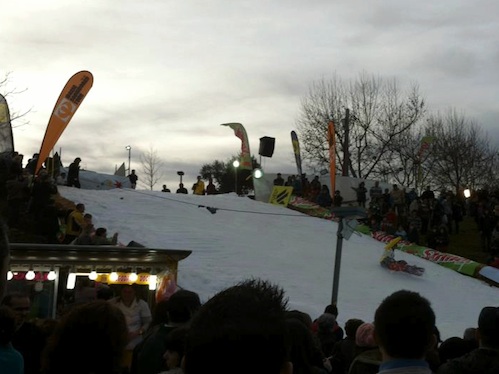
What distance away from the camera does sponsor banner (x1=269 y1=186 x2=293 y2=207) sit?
30531 millimetres

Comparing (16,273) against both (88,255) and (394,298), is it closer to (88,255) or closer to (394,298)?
(88,255)

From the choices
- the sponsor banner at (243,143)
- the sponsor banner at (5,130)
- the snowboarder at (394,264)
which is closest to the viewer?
the snowboarder at (394,264)

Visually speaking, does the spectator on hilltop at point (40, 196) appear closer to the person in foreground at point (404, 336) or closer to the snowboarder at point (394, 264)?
the snowboarder at point (394, 264)

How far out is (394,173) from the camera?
183 feet

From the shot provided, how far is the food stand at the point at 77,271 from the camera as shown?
11664mm

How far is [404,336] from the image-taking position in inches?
116

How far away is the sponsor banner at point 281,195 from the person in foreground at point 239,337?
2858 centimetres

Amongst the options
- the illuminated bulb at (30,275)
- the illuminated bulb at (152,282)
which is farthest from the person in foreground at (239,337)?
the illuminated bulb at (152,282)

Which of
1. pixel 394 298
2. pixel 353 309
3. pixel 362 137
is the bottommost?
pixel 353 309

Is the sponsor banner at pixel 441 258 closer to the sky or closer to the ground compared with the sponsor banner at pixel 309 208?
closer to the ground

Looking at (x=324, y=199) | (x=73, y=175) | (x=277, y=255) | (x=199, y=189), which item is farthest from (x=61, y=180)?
(x=277, y=255)

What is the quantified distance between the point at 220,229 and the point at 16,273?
12.5m

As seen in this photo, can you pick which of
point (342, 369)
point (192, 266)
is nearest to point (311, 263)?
point (192, 266)

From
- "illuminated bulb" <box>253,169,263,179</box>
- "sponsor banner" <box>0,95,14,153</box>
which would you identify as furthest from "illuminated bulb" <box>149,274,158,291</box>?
"illuminated bulb" <box>253,169,263,179</box>
